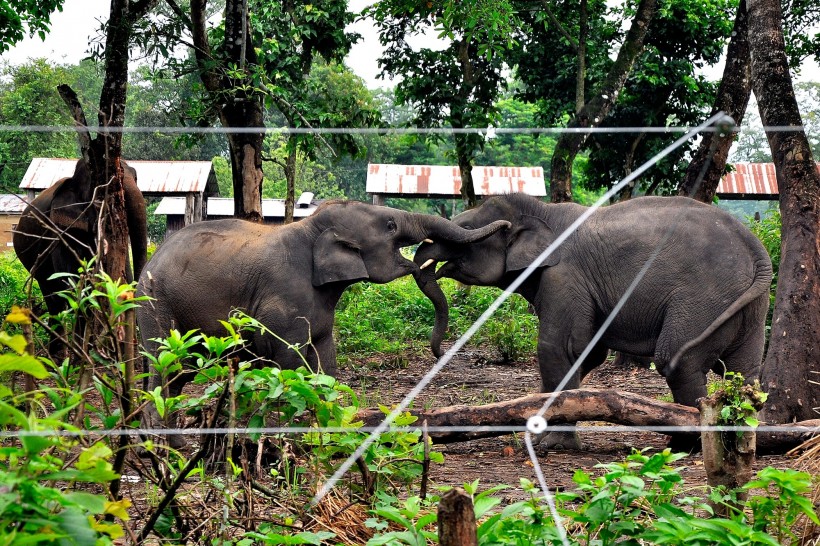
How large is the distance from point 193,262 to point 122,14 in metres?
2.32

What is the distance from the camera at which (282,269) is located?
6918mm

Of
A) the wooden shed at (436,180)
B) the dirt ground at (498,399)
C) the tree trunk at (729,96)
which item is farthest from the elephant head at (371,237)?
the wooden shed at (436,180)

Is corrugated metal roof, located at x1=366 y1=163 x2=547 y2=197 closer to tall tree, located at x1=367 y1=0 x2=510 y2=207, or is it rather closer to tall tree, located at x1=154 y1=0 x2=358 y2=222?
tall tree, located at x1=367 y1=0 x2=510 y2=207

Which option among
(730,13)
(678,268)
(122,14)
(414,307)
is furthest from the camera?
(730,13)

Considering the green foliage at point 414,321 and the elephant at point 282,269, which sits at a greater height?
the elephant at point 282,269

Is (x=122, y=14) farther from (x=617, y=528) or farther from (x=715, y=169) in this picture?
(x=617, y=528)

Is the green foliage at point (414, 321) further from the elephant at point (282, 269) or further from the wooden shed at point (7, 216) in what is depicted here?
the wooden shed at point (7, 216)

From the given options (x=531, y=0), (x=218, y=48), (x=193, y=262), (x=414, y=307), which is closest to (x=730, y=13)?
(x=531, y=0)

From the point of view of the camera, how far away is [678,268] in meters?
6.75

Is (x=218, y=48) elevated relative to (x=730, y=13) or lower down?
lower down

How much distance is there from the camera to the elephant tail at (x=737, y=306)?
21.4 ft

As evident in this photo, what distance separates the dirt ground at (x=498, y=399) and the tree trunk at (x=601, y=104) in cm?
210

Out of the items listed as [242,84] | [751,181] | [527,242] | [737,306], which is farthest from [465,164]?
[737,306]

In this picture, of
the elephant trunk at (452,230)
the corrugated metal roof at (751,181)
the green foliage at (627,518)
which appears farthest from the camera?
the corrugated metal roof at (751,181)
